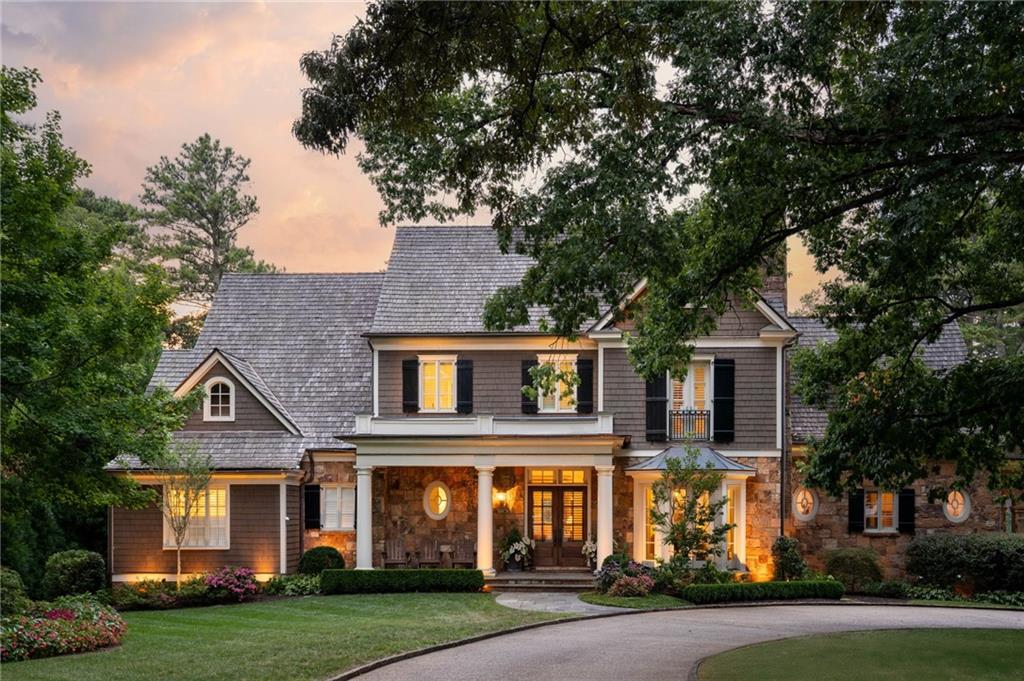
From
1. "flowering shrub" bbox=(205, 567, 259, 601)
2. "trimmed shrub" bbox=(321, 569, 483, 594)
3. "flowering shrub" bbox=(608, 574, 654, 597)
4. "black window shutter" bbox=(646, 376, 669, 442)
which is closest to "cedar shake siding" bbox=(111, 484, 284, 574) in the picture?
"flowering shrub" bbox=(205, 567, 259, 601)

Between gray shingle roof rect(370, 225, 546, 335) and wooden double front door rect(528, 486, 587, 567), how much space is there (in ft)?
14.8

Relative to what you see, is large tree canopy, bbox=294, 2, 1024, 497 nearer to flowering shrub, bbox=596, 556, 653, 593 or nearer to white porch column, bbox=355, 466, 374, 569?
flowering shrub, bbox=596, 556, 653, 593

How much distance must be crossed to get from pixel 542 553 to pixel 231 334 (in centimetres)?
1136

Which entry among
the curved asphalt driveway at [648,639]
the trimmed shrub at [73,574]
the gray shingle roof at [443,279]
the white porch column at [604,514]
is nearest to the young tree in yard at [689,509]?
the white porch column at [604,514]

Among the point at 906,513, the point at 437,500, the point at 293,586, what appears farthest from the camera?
the point at 437,500

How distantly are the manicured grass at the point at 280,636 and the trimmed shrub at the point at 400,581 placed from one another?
0.60 m

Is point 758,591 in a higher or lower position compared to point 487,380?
lower

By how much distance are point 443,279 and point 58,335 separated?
16449mm

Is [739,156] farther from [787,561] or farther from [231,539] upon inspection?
[231,539]

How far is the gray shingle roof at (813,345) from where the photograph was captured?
29.3m

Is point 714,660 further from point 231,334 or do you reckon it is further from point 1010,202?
→ point 231,334

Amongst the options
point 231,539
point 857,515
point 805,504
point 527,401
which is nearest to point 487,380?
point 527,401

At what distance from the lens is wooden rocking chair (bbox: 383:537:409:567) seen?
2842 centimetres

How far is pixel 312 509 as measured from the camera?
2883cm
